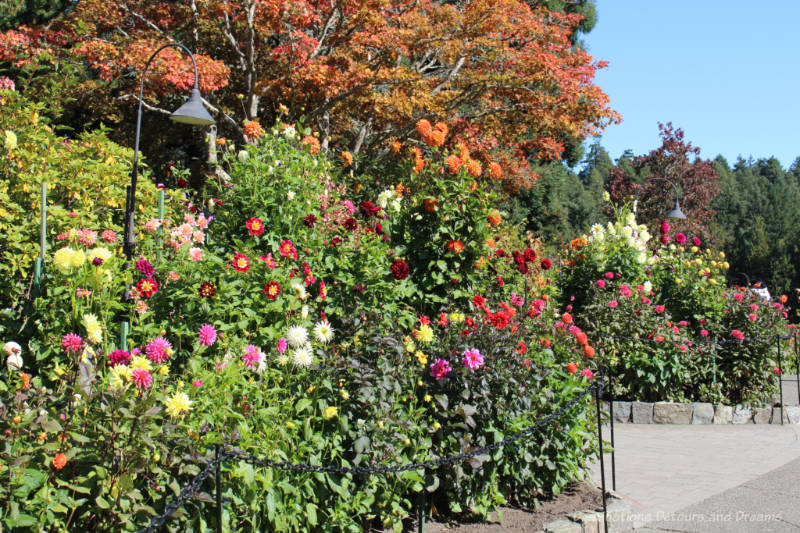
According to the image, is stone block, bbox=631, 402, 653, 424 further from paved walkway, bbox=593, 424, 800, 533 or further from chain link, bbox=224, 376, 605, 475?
chain link, bbox=224, 376, 605, 475

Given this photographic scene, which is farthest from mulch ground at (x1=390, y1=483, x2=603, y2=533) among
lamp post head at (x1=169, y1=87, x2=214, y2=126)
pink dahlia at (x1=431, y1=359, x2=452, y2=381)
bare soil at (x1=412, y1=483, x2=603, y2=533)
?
lamp post head at (x1=169, y1=87, x2=214, y2=126)

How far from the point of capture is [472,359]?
383 centimetres

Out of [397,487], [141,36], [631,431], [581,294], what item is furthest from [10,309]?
[141,36]

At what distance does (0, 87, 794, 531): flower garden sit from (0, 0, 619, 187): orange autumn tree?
17.8 feet

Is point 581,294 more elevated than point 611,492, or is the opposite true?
point 581,294

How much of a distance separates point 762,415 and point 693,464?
2.73 m

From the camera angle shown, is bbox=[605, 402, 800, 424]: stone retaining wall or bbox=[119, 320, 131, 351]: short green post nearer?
bbox=[119, 320, 131, 351]: short green post

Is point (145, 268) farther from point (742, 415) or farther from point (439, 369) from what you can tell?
point (742, 415)

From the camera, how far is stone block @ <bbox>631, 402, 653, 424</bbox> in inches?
290

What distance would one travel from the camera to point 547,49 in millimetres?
13484

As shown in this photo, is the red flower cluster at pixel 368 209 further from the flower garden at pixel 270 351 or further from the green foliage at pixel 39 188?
the green foliage at pixel 39 188

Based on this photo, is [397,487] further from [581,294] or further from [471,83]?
[471,83]

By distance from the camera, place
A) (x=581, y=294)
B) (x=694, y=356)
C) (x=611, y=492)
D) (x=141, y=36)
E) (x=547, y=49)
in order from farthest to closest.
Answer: (x=547, y=49)
(x=141, y=36)
(x=581, y=294)
(x=694, y=356)
(x=611, y=492)

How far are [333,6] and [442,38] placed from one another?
2.19 metres
